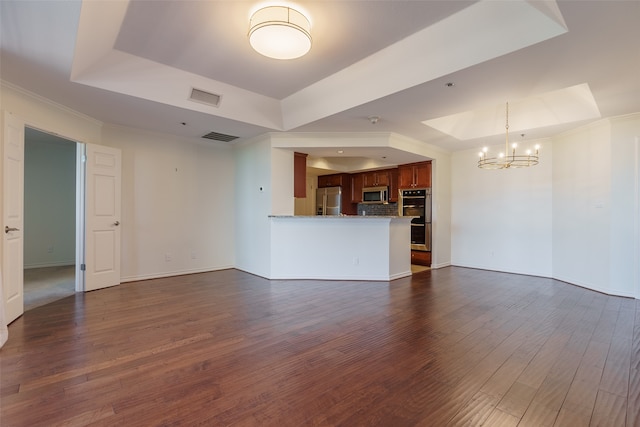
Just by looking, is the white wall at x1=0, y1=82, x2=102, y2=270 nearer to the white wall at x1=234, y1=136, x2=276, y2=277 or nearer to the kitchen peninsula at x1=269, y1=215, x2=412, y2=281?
the white wall at x1=234, y1=136, x2=276, y2=277

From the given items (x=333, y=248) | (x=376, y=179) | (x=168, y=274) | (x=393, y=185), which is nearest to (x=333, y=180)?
(x=376, y=179)

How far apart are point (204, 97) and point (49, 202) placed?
490 centimetres

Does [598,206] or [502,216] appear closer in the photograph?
[598,206]

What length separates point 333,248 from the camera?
5.12 m

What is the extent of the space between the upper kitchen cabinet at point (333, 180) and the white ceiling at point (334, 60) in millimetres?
3900

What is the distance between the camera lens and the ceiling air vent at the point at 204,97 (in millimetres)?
3763

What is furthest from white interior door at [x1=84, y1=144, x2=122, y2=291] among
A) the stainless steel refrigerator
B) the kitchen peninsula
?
the stainless steel refrigerator

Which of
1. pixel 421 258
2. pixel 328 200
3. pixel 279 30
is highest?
pixel 279 30

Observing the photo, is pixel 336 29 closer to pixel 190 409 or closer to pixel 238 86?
pixel 238 86

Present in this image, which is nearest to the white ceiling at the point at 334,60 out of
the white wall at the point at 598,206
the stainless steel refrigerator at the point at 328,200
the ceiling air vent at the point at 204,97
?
the ceiling air vent at the point at 204,97

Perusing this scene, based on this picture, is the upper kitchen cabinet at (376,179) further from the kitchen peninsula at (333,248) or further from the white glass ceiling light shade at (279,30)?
the white glass ceiling light shade at (279,30)

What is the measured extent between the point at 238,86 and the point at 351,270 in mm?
3267

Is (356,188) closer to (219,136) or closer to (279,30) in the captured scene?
(219,136)

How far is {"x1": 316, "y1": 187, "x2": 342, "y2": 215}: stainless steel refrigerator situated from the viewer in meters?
8.52
